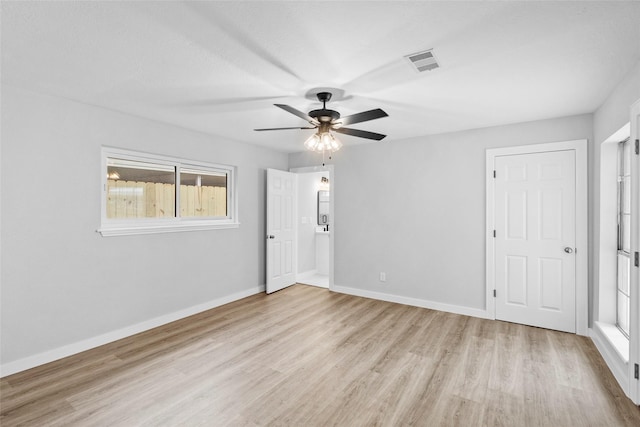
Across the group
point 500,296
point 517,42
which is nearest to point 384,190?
point 500,296

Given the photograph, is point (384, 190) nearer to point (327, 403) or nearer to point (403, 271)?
point (403, 271)

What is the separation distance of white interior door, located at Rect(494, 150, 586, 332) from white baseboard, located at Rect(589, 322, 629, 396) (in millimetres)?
360

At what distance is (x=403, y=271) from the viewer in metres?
4.66

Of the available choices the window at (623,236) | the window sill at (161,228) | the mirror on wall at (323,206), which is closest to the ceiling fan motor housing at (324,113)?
the window sill at (161,228)

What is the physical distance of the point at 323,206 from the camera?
6871 millimetres

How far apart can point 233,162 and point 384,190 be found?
90.6 inches

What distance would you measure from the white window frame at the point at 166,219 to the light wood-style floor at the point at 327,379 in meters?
1.17

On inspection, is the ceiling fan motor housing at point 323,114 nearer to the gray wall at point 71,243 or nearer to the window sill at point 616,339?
the gray wall at point 71,243

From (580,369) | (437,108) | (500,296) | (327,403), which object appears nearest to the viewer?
(327,403)

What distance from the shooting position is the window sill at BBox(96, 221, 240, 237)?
3.32 metres

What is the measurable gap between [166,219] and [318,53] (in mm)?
2888

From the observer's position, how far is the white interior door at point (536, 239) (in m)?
3.58

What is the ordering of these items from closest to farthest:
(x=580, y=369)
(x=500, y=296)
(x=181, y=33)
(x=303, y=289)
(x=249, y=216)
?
(x=181, y=33)
(x=580, y=369)
(x=500, y=296)
(x=249, y=216)
(x=303, y=289)

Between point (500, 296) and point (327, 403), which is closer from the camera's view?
point (327, 403)
